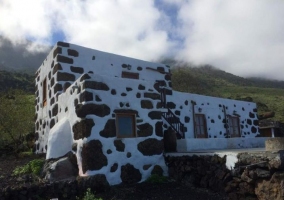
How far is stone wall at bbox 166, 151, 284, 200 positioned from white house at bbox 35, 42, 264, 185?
1186 mm

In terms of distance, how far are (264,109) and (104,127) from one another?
34.3 m

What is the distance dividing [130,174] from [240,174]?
3154 millimetres

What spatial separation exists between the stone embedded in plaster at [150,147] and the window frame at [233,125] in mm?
6744

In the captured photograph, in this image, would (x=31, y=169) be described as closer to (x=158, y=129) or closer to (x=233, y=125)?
(x=158, y=129)

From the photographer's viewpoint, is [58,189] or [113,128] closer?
[58,189]

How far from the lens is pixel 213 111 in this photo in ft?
45.4

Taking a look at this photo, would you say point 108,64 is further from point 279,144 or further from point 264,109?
point 264,109

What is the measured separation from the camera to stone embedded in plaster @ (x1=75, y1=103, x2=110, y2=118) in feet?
25.6

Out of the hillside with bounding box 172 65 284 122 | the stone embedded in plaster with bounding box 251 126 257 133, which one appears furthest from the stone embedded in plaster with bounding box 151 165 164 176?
the hillside with bounding box 172 65 284 122

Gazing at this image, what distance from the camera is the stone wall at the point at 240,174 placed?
18.7 feet

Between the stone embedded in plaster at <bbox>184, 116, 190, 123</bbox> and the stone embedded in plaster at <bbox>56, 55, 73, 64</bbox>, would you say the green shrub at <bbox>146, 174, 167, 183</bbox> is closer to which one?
the stone embedded in plaster at <bbox>184, 116, 190, 123</bbox>

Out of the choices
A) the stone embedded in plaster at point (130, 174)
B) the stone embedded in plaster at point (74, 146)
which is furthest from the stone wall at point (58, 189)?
the stone embedded in plaster at point (74, 146)

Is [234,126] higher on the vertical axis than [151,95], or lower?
lower

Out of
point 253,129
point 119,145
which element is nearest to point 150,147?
Result: point 119,145
